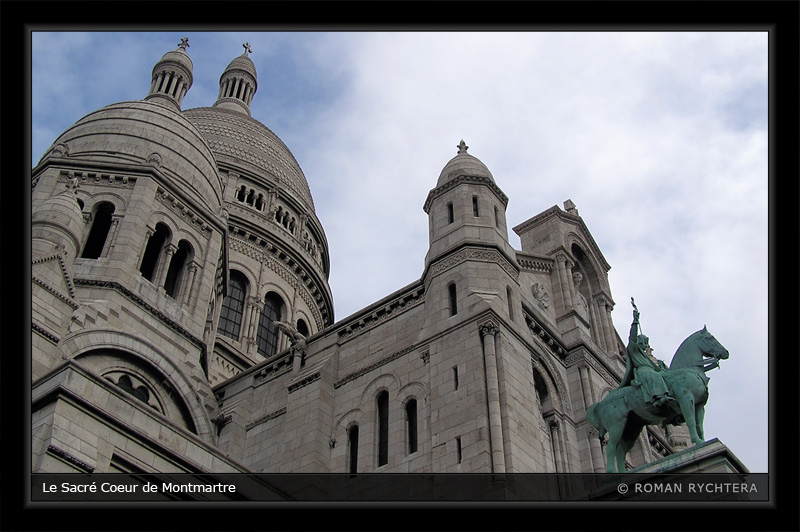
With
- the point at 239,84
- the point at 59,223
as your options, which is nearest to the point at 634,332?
the point at 59,223

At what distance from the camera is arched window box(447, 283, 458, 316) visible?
926 inches

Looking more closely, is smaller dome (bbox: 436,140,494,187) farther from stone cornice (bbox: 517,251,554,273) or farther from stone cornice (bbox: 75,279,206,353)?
stone cornice (bbox: 75,279,206,353)

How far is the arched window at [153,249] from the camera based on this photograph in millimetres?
30062

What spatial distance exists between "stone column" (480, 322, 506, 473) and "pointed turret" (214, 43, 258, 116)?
45.5 metres

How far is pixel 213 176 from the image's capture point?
3562 centimetres

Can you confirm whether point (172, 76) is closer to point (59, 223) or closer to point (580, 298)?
point (59, 223)

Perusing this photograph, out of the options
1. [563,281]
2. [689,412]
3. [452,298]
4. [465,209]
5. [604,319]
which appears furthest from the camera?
[604,319]

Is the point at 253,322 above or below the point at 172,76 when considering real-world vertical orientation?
below

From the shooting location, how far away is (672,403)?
1861 cm

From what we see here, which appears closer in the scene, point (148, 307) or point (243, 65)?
point (148, 307)

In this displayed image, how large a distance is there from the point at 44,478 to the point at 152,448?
119 inches

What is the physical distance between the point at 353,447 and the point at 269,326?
70.9 feet

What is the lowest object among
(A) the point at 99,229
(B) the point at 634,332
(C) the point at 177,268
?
(B) the point at 634,332
